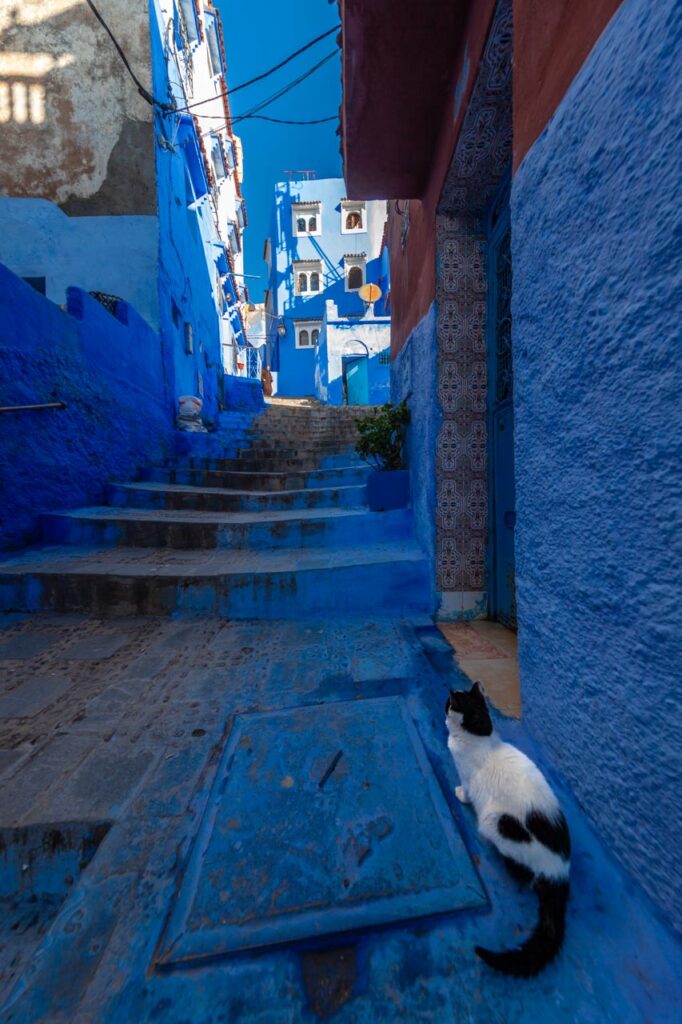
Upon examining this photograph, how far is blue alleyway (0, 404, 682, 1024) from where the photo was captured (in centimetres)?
101

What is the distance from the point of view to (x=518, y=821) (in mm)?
1238

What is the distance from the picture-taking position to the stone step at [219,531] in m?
4.21

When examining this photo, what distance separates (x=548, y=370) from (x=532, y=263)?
458 millimetres

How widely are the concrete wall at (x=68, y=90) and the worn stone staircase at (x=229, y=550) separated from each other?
18.7 ft

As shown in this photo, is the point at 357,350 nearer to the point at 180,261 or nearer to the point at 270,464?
the point at 180,261

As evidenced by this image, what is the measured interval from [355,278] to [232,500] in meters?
24.6

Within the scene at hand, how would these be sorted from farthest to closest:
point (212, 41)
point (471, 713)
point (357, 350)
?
point (357, 350) → point (212, 41) → point (471, 713)

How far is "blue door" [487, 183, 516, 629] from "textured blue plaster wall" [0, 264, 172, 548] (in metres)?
4.28

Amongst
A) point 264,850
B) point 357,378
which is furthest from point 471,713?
point 357,378

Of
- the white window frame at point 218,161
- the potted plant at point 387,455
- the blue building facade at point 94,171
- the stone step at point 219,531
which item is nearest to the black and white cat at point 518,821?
the stone step at point 219,531

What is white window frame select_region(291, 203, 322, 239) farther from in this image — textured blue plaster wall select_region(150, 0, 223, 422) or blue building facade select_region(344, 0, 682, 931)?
blue building facade select_region(344, 0, 682, 931)

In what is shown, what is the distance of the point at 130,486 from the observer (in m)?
5.25

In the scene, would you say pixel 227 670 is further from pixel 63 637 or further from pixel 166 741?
pixel 63 637

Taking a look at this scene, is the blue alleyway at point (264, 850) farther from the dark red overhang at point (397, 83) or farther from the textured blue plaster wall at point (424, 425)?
the dark red overhang at point (397, 83)
